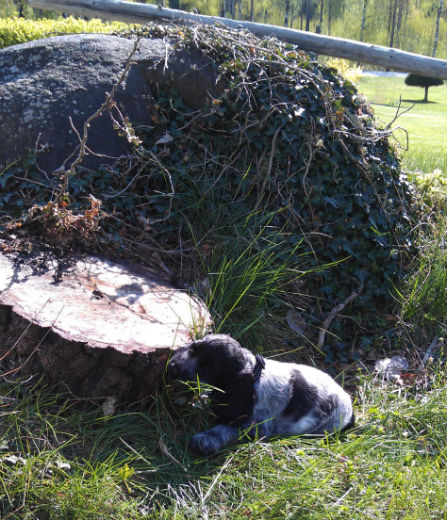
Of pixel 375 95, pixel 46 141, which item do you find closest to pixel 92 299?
pixel 46 141

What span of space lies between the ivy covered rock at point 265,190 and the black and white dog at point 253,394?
35.2 inches

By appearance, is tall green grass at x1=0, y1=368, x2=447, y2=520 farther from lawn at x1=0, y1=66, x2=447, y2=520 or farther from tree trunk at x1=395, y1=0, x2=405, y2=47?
tree trunk at x1=395, y1=0, x2=405, y2=47

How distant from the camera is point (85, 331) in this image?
2.96m

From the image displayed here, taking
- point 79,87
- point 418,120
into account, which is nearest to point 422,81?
point 418,120

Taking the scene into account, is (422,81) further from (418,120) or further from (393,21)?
(393,21)

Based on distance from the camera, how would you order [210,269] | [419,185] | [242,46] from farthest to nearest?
1. [419,185]
2. [242,46]
3. [210,269]

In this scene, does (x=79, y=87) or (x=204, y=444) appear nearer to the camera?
(x=204, y=444)

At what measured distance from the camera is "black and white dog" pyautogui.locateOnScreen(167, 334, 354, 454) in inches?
118

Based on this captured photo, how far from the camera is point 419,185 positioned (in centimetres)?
Answer: 609

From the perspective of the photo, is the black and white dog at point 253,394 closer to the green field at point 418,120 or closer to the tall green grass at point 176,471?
the tall green grass at point 176,471

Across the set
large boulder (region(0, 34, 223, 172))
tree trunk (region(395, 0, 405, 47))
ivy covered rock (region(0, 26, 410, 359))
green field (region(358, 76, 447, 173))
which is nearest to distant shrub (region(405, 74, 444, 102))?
green field (region(358, 76, 447, 173))

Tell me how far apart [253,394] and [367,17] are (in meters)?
65.8

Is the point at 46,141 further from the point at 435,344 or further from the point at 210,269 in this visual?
the point at 435,344

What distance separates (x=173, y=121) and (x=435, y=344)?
3.08 m
